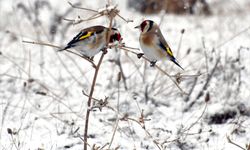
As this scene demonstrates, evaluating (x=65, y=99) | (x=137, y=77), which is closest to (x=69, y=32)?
(x=137, y=77)

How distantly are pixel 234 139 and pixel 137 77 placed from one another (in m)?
1.81

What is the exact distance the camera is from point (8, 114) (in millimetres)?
4180

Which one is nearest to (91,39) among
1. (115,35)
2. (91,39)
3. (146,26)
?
(91,39)

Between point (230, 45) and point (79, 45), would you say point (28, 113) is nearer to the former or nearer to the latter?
point (79, 45)

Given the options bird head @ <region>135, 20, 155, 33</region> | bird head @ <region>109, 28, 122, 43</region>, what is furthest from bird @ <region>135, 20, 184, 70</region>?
bird head @ <region>109, 28, 122, 43</region>

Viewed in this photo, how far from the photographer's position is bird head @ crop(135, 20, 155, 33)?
328cm

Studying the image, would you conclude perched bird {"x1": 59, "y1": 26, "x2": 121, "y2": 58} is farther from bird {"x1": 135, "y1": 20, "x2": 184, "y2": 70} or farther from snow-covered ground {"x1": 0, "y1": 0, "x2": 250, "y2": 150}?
bird {"x1": 135, "y1": 20, "x2": 184, "y2": 70}

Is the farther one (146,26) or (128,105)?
(128,105)

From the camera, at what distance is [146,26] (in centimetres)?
339

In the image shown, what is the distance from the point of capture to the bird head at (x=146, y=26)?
3.28m

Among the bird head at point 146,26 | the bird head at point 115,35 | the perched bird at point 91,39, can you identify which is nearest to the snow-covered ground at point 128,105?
the bird head at point 146,26

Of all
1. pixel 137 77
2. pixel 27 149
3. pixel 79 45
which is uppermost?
pixel 137 77

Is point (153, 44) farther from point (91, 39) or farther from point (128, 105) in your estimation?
point (128, 105)

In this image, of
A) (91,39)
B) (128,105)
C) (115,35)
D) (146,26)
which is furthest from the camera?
(128,105)
